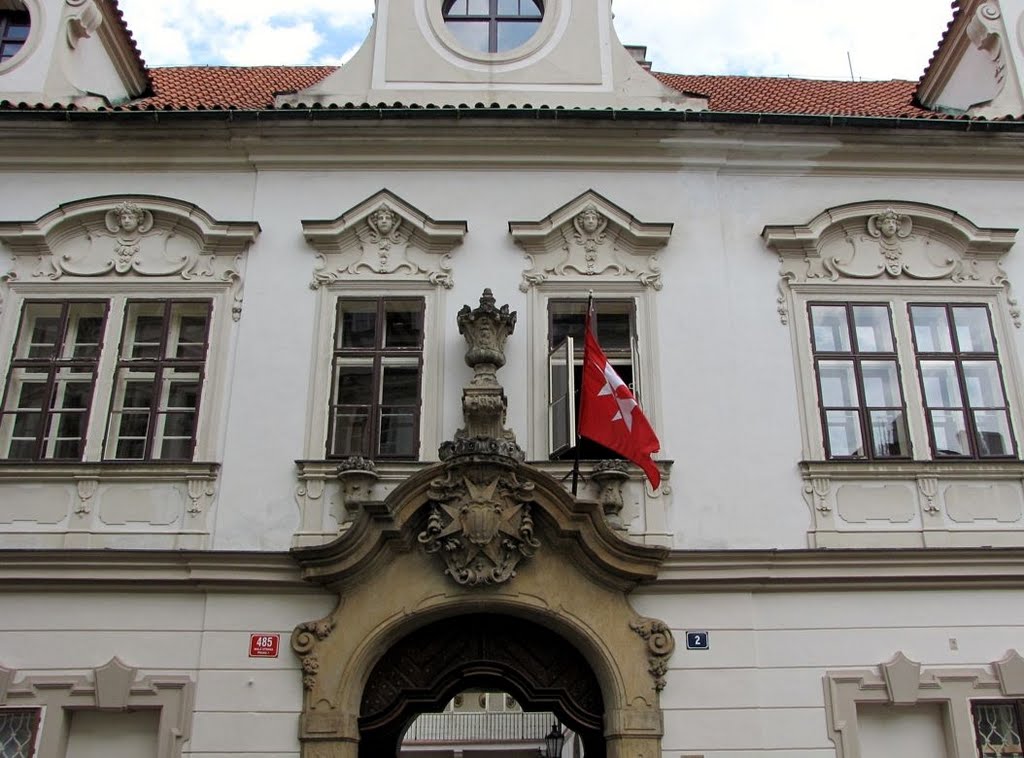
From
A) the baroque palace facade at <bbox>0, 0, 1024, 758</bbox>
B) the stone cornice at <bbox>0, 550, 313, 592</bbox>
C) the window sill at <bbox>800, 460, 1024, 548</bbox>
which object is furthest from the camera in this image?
the window sill at <bbox>800, 460, 1024, 548</bbox>

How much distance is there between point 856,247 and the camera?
948 cm

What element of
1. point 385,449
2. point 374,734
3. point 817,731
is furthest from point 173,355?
point 817,731

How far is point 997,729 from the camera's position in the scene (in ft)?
25.9

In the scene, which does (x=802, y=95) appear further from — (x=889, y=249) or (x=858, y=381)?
(x=858, y=381)

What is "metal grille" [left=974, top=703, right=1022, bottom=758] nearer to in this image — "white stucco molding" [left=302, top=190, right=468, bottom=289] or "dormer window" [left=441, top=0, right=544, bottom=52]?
"white stucco molding" [left=302, top=190, right=468, bottom=289]

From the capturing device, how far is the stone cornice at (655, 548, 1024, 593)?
8.15 metres

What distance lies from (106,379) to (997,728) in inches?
313

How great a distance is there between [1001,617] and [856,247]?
3.51 m

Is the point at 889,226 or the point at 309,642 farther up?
the point at 889,226

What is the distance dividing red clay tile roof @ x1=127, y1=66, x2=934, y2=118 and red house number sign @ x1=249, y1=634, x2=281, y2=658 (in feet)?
16.5

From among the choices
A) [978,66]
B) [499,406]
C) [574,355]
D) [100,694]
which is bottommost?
[100,694]

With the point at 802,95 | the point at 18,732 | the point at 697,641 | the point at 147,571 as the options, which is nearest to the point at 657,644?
the point at 697,641

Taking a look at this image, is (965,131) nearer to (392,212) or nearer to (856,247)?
(856,247)

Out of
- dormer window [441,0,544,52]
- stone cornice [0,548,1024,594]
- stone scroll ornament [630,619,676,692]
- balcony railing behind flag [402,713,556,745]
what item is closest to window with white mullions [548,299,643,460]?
stone cornice [0,548,1024,594]
